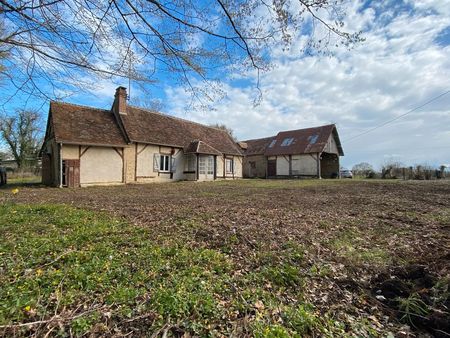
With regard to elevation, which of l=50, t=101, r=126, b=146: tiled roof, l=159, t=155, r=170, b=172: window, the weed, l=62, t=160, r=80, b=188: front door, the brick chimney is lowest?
the weed

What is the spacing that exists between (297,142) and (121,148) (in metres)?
18.5

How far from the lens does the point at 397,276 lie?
3078mm

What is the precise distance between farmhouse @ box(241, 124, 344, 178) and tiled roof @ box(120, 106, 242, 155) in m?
5.87

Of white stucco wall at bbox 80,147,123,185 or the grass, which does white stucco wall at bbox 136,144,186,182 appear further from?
the grass

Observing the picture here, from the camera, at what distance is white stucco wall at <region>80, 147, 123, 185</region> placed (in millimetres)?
14312

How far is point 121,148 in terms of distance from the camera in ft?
52.2

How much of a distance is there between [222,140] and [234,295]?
74.1ft

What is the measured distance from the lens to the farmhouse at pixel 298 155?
2530 cm

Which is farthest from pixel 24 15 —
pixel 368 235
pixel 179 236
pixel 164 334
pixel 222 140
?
pixel 222 140

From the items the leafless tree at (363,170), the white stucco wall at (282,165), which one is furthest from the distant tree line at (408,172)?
the white stucco wall at (282,165)

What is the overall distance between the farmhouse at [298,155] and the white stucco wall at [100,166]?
54.2ft

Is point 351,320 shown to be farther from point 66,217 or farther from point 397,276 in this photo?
point 66,217

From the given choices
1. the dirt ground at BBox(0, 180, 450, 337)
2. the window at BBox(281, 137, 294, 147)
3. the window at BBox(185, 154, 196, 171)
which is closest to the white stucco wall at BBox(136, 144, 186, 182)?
the window at BBox(185, 154, 196, 171)

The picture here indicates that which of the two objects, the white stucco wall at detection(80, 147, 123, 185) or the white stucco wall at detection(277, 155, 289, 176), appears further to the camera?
the white stucco wall at detection(277, 155, 289, 176)
